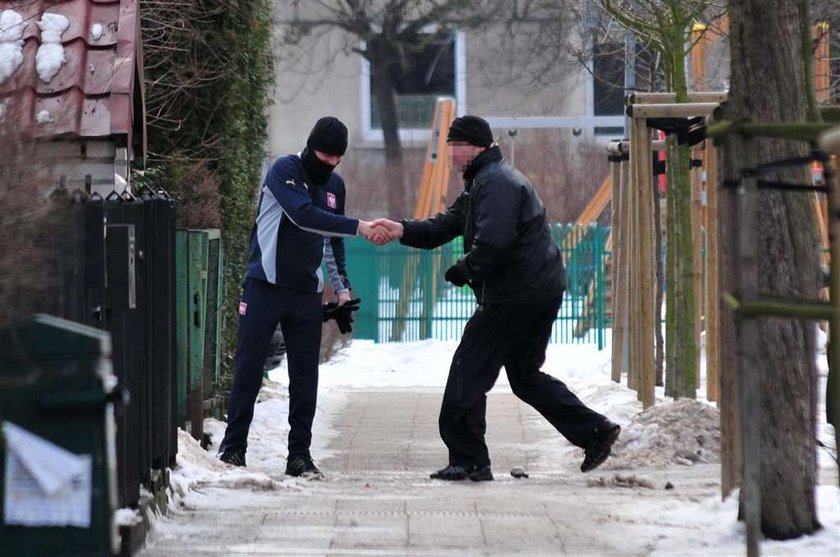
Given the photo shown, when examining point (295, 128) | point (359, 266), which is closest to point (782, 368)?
point (359, 266)

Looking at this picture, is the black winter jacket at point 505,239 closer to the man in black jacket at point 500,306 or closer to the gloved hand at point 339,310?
the man in black jacket at point 500,306

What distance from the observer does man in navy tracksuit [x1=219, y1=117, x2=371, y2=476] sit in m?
8.42

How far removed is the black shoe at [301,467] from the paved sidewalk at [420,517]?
98 millimetres

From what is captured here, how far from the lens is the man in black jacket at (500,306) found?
793 centimetres

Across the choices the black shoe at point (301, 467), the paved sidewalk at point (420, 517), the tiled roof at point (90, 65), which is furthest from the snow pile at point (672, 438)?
the tiled roof at point (90, 65)

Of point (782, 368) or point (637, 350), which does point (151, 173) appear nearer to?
point (637, 350)

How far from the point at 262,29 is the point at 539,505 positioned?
19.8 feet

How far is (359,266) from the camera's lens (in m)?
19.6

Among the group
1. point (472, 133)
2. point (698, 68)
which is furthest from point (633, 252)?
point (698, 68)

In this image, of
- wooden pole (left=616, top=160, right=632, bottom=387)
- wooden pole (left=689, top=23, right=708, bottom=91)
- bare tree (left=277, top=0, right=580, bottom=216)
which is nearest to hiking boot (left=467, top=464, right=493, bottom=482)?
wooden pole (left=616, top=160, right=632, bottom=387)

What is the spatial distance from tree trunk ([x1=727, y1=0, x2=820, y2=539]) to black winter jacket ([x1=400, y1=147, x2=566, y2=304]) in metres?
2.44

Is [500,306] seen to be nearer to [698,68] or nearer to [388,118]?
[698,68]

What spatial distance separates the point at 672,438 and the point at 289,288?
240 centimetres

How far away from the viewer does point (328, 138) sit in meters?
8.43
